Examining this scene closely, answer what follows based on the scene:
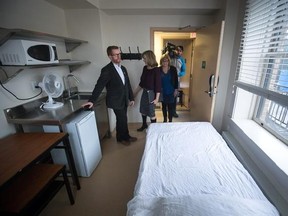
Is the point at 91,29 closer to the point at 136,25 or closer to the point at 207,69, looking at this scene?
the point at 136,25

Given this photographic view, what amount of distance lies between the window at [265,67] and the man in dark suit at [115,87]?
4.73 ft

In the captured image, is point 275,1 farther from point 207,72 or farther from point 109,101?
point 109,101

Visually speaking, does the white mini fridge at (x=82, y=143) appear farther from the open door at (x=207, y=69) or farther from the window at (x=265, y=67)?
the window at (x=265, y=67)

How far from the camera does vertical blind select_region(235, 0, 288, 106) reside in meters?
1.21

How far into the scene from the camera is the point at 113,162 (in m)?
2.15

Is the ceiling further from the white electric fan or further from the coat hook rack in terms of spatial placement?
the white electric fan

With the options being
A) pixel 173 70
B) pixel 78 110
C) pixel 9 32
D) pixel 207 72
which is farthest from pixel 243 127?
pixel 9 32

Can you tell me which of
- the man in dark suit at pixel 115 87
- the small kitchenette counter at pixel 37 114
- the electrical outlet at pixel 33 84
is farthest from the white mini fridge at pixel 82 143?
the electrical outlet at pixel 33 84

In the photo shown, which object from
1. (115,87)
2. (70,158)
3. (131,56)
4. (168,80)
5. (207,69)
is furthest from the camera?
(131,56)

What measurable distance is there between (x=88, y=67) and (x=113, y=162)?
5.39 ft

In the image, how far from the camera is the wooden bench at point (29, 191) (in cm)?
104

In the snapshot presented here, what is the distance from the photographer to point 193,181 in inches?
41.7

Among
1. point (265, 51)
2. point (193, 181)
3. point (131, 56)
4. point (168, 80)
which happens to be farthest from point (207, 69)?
point (193, 181)

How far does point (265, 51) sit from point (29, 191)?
233 centimetres
